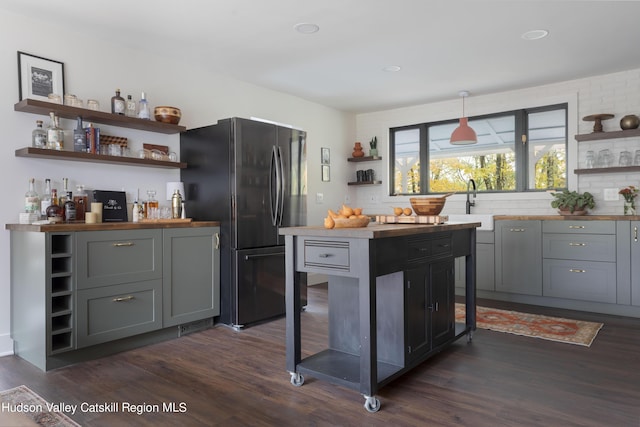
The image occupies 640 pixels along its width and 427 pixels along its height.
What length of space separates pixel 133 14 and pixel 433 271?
285 centimetres

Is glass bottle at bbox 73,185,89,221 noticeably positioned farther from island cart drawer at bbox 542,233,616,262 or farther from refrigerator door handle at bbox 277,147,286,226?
island cart drawer at bbox 542,233,616,262

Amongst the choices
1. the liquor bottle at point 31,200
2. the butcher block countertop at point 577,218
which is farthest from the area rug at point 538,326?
the liquor bottle at point 31,200

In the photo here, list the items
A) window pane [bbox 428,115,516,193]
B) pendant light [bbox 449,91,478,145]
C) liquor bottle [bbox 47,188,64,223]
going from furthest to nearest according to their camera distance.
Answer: window pane [bbox 428,115,516,193] → pendant light [bbox 449,91,478,145] → liquor bottle [bbox 47,188,64,223]

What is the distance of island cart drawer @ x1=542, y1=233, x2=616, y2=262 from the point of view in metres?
4.17

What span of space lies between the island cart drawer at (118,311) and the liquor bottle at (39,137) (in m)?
1.16

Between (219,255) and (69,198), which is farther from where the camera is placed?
(219,255)

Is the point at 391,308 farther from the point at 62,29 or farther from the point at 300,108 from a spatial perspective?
the point at 300,108

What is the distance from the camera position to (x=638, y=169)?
14.5ft

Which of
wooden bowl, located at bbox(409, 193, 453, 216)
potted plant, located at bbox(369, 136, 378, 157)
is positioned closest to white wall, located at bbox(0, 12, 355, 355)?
potted plant, located at bbox(369, 136, 378, 157)

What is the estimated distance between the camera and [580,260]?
4316 mm

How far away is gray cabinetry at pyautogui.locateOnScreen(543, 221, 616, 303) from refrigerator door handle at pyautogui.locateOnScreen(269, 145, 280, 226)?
2.81 m

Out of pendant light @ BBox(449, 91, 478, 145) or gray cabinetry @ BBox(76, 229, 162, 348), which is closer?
gray cabinetry @ BBox(76, 229, 162, 348)

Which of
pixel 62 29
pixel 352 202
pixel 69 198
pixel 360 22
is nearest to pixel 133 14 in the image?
pixel 62 29

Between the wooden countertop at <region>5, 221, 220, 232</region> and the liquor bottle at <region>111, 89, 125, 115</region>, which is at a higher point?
the liquor bottle at <region>111, 89, 125, 115</region>
